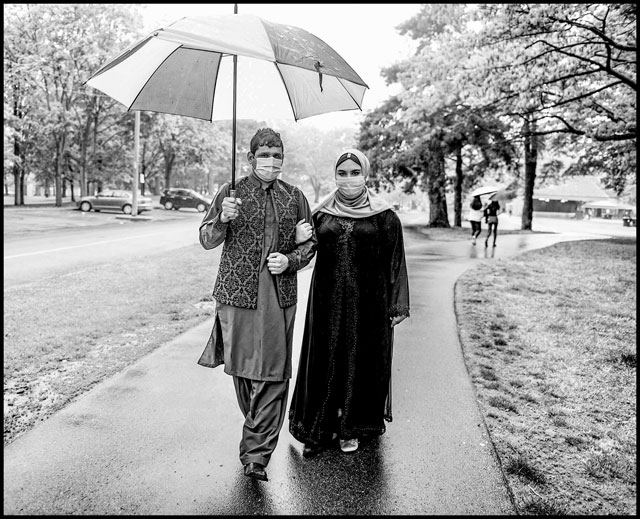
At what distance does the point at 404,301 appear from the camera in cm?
349

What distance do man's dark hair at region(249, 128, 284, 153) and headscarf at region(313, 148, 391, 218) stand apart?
0.44 metres

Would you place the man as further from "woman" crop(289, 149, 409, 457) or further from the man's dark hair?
"woman" crop(289, 149, 409, 457)

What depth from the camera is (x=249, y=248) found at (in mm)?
3174

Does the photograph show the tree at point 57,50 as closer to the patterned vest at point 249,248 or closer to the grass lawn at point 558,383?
the grass lawn at point 558,383

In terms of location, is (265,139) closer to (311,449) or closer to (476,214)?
(311,449)

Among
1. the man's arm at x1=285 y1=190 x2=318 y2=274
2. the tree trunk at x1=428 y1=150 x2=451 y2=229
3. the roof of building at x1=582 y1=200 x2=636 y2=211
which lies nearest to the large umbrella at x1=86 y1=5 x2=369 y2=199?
the man's arm at x1=285 y1=190 x2=318 y2=274

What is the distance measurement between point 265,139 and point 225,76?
954 millimetres

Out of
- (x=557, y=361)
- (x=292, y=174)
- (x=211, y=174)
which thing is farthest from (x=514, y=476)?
(x=292, y=174)

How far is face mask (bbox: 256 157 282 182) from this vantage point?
125 inches

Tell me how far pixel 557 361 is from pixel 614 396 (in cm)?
97

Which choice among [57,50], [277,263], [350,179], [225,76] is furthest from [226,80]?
[57,50]

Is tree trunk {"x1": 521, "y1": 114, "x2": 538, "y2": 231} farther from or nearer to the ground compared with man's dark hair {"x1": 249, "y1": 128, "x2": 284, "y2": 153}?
farther from the ground

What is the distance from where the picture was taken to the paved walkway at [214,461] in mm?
2832

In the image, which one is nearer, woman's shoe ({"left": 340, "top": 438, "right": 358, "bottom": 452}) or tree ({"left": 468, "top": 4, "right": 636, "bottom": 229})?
woman's shoe ({"left": 340, "top": 438, "right": 358, "bottom": 452})
